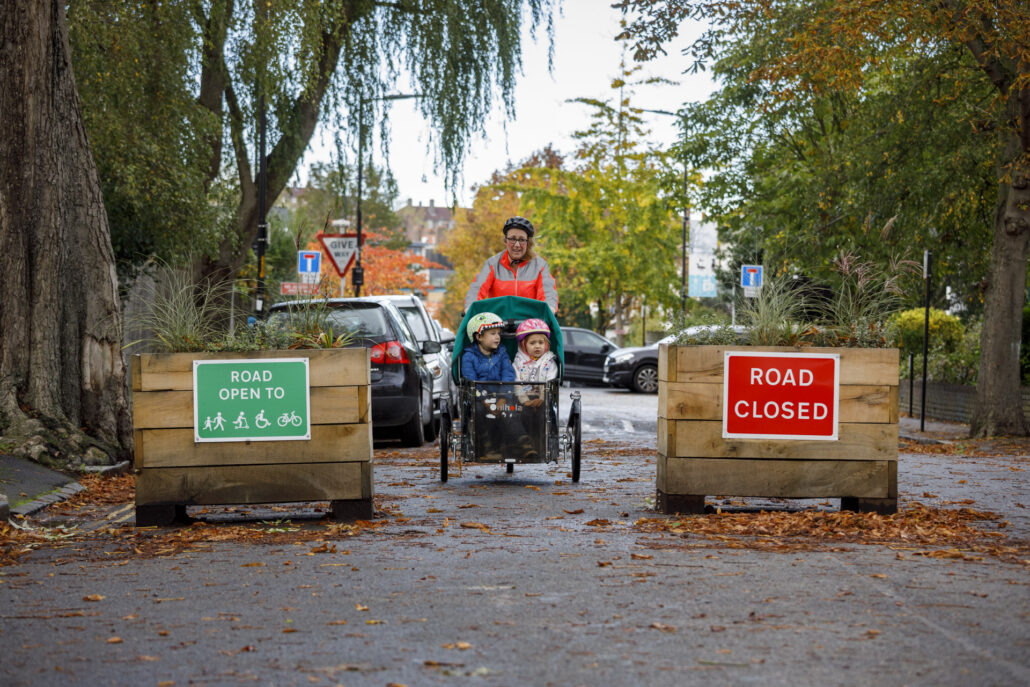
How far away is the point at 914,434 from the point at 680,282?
1333 inches

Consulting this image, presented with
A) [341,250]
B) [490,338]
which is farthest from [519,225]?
[341,250]

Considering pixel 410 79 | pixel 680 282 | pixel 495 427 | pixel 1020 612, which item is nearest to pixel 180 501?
pixel 495 427

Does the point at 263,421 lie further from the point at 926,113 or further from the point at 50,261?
the point at 926,113

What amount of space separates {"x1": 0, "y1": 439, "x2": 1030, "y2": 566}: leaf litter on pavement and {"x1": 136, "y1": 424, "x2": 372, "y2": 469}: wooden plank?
411mm

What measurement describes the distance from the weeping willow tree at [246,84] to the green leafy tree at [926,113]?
3662 mm

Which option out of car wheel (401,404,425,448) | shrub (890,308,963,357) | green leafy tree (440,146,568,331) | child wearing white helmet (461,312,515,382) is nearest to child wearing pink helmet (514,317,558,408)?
child wearing white helmet (461,312,515,382)

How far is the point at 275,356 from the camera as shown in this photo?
8281 millimetres

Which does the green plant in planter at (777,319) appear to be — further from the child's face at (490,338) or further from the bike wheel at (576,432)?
the child's face at (490,338)

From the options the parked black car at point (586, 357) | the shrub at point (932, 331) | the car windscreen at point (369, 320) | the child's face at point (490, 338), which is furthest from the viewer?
the parked black car at point (586, 357)

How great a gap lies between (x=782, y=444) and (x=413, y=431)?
312 inches

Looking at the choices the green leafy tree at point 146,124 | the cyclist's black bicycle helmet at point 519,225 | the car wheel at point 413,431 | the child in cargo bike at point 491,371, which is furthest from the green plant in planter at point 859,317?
the green leafy tree at point 146,124

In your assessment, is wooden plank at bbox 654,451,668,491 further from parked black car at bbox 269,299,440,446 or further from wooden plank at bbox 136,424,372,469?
parked black car at bbox 269,299,440,446

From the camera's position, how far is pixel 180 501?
8211mm

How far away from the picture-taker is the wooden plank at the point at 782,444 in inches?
329
